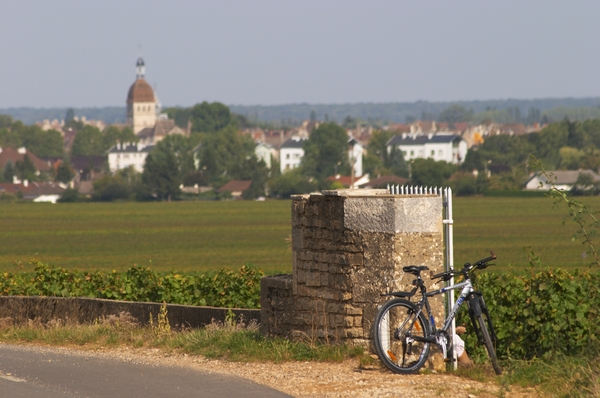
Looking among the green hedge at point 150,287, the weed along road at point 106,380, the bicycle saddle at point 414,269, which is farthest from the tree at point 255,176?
the bicycle saddle at point 414,269

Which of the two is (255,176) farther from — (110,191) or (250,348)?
(250,348)

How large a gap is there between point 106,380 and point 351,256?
8.55 feet

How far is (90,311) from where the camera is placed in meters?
16.0

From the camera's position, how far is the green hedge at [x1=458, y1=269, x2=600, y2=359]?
1064 cm

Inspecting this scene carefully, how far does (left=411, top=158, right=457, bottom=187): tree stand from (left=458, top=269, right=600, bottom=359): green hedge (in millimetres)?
132837

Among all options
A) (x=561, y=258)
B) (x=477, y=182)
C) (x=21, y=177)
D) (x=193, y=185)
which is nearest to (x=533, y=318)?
(x=561, y=258)

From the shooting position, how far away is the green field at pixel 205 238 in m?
46.4

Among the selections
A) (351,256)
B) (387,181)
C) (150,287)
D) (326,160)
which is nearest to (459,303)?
(351,256)

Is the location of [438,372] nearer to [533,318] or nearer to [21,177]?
[533,318]

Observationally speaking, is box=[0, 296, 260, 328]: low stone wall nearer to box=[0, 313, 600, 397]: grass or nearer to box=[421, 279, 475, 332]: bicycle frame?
box=[0, 313, 600, 397]: grass

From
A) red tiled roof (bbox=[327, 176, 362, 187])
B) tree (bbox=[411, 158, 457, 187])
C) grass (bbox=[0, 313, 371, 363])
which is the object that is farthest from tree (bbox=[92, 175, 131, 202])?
grass (bbox=[0, 313, 371, 363])

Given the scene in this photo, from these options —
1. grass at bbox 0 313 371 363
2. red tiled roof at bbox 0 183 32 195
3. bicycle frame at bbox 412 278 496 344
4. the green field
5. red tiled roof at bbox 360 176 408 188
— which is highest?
bicycle frame at bbox 412 278 496 344

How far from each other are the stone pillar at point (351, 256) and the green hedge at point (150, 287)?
5.42m

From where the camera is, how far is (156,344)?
490 inches
